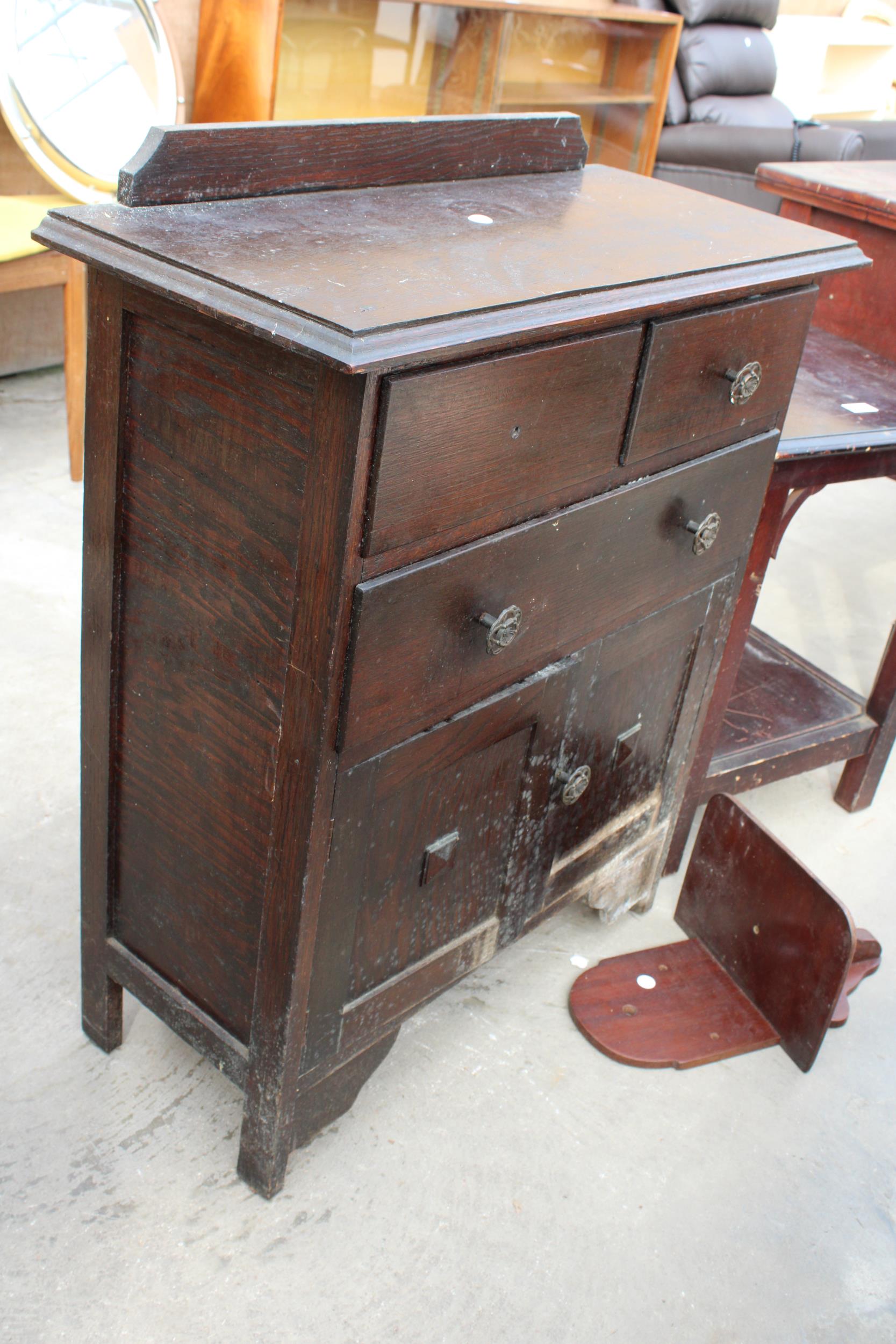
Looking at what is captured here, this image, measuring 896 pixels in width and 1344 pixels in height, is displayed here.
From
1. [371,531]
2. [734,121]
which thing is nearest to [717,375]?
[371,531]

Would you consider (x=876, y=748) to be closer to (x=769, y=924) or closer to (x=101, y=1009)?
(x=769, y=924)

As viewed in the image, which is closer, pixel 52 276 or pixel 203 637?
pixel 203 637

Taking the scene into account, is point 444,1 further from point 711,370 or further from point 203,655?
point 203,655

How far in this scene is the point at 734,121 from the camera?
5.10 metres

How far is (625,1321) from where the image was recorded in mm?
1367

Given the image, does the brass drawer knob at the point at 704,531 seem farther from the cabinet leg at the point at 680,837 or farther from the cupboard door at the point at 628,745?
the cabinet leg at the point at 680,837

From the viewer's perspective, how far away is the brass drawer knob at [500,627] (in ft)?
3.91

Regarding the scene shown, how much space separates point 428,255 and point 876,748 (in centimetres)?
148

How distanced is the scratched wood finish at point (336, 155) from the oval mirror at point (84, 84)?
148cm

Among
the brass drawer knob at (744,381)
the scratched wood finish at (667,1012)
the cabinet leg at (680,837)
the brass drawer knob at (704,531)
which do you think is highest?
the brass drawer knob at (744,381)

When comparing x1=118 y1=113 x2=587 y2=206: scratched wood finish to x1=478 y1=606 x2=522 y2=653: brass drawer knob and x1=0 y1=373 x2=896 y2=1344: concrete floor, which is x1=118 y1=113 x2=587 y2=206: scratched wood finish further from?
x1=0 y1=373 x2=896 y2=1344: concrete floor

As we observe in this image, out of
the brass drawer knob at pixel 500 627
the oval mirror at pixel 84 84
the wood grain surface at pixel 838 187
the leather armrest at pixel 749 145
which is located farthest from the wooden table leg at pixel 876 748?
the leather armrest at pixel 749 145

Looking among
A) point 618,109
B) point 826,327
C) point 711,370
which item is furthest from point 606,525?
point 618,109

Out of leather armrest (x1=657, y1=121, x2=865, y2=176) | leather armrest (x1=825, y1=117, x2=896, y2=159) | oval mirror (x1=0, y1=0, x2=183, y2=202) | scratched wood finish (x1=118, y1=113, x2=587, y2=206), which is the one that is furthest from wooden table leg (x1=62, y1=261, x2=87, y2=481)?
leather armrest (x1=825, y1=117, x2=896, y2=159)
